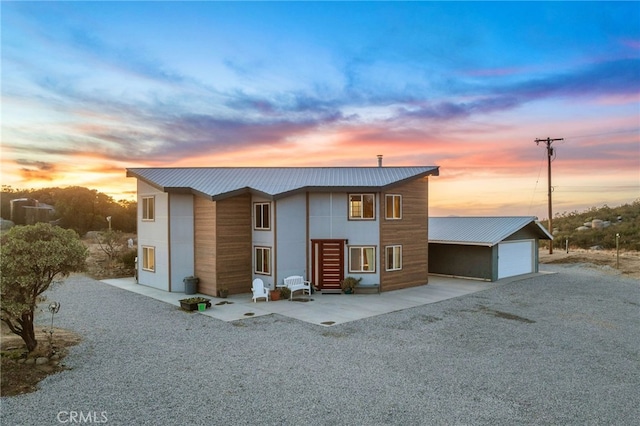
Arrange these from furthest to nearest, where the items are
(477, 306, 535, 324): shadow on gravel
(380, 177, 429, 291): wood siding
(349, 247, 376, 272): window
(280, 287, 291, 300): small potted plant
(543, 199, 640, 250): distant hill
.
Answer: (543, 199, 640, 250): distant hill
(380, 177, 429, 291): wood siding
(349, 247, 376, 272): window
(280, 287, 291, 300): small potted plant
(477, 306, 535, 324): shadow on gravel

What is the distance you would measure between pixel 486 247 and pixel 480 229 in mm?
1640

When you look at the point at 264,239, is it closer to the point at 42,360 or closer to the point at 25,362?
the point at 42,360

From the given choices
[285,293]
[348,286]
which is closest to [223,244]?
[285,293]

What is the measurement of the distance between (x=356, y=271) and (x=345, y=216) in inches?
104

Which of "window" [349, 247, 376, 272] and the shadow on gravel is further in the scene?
"window" [349, 247, 376, 272]

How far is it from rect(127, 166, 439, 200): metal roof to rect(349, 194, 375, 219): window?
62 centimetres

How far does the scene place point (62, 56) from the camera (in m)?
14.0

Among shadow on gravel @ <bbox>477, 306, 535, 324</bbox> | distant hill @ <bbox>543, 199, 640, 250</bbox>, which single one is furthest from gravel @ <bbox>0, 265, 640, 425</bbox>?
distant hill @ <bbox>543, 199, 640, 250</bbox>

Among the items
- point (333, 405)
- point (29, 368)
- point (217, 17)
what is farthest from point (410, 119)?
point (29, 368)

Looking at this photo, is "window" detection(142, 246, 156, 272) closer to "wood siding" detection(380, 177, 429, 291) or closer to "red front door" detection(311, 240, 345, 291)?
"red front door" detection(311, 240, 345, 291)

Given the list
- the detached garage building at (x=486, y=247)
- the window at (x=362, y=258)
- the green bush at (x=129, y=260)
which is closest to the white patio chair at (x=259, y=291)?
the window at (x=362, y=258)

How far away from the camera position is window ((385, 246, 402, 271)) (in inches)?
736

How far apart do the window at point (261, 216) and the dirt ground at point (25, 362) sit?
8661 millimetres

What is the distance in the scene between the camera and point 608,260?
29.8m
